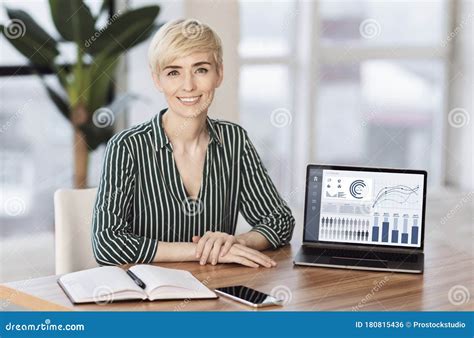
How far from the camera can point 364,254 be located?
2631 millimetres

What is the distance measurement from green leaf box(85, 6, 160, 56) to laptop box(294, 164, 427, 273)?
2.05m

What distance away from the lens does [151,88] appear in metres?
5.17

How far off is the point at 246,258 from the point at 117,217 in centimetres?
40

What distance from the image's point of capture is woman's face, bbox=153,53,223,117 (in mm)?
2646

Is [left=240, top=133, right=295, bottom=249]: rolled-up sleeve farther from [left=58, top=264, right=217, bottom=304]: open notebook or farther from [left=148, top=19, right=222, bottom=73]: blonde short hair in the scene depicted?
[left=58, top=264, right=217, bottom=304]: open notebook

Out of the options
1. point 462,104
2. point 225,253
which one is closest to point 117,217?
point 225,253

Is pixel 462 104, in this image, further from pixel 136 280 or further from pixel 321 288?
pixel 136 280

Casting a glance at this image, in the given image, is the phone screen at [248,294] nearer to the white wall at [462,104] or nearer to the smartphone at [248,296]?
the smartphone at [248,296]

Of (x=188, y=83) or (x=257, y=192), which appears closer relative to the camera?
(x=188, y=83)

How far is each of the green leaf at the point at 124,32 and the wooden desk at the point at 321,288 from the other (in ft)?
6.69

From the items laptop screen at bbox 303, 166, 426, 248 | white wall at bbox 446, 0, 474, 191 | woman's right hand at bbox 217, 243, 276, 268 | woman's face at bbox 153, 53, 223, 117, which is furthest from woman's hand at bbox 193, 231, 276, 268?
white wall at bbox 446, 0, 474, 191
